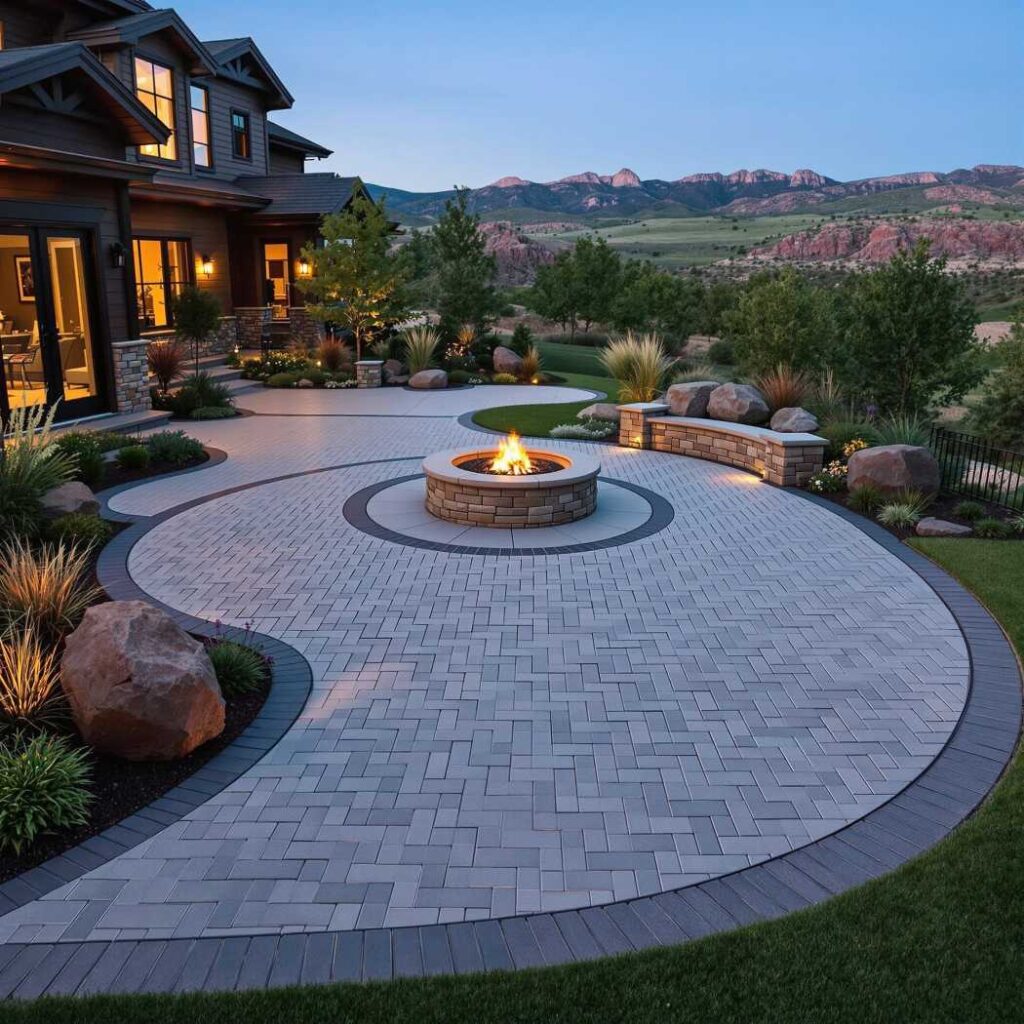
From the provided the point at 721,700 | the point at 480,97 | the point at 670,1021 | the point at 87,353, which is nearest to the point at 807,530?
the point at 721,700

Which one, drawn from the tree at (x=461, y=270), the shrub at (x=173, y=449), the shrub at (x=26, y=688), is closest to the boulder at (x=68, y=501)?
the shrub at (x=173, y=449)

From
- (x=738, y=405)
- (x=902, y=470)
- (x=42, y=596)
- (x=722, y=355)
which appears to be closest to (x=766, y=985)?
(x=42, y=596)

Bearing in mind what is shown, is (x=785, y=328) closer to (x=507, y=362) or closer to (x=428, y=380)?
(x=507, y=362)

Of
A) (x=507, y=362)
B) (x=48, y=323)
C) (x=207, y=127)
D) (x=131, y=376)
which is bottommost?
(x=507, y=362)

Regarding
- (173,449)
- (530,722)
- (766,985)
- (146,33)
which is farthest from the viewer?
(146,33)

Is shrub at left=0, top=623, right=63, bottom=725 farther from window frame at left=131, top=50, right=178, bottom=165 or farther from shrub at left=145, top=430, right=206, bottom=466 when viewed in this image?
window frame at left=131, top=50, right=178, bottom=165

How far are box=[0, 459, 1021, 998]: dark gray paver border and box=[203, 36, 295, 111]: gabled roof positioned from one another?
25199mm

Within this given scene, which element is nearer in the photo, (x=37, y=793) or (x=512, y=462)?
(x=37, y=793)

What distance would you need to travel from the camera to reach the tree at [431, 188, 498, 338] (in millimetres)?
30453

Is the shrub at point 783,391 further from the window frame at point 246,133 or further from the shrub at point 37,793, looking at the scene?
the window frame at point 246,133

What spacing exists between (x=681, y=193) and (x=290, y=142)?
415 ft

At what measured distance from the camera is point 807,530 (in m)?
9.74

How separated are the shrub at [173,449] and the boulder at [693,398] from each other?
26.4 ft

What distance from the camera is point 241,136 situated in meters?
26.0
